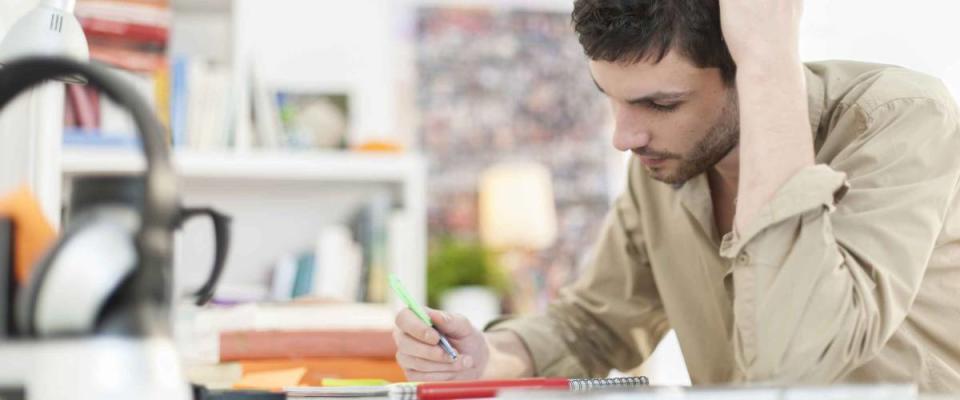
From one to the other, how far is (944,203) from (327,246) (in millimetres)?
1858

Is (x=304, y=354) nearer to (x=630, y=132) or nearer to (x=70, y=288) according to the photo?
(x=630, y=132)

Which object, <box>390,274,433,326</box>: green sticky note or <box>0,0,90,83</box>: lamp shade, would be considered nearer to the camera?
<box>0,0,90,83</box>: lamp shade

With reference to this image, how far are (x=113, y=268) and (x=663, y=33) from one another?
28.9 inches

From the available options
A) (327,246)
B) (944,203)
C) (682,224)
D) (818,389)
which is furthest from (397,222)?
(818,389)

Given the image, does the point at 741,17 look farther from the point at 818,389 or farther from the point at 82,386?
the point at 82,386

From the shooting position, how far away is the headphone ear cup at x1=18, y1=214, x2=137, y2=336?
20.1 inches

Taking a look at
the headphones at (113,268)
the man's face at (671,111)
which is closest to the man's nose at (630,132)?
the man's face at (671,111)

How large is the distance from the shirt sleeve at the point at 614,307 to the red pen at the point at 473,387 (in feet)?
1.65

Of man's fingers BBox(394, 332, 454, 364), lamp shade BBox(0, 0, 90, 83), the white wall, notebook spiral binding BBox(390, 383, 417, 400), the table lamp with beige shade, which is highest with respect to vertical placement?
the white wall

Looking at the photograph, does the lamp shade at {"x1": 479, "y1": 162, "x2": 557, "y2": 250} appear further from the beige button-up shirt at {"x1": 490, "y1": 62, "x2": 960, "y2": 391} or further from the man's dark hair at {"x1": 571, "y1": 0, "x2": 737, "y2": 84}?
the man's dark hair at {"x1": 571, "y1": 0, "x2": 737, "y2": 84}

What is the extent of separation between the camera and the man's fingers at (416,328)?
1.10m

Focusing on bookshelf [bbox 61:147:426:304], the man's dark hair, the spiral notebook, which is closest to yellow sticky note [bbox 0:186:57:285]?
the spiral notebook

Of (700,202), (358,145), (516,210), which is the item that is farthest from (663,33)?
(516,210)

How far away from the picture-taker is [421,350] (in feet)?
3.66
